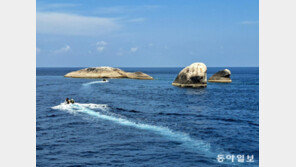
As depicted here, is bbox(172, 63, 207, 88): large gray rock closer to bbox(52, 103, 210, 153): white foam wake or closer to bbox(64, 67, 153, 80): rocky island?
bbox(52, 103, 210, 153): white foam wake

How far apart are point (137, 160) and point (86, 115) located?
21.7 meters

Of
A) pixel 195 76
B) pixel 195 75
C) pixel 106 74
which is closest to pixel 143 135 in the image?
pixel 195 75

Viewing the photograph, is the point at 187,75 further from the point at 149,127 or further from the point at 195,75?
the point at 149,127

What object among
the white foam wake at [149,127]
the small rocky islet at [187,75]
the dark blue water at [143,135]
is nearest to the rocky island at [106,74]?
the small rocky islet at [187,75]

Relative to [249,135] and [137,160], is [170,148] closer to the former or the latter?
[137,160]

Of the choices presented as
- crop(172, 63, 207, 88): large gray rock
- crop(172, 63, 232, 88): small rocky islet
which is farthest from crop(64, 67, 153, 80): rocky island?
crop(172, 63, 207, 88): large gray rock

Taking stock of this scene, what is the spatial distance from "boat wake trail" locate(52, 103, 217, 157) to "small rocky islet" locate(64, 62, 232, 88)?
45468 millimetres

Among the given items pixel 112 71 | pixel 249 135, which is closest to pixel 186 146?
pixel 249 135

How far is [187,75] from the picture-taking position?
9438cm

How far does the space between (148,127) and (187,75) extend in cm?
5902

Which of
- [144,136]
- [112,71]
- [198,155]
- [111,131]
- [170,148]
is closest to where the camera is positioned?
[198,155]

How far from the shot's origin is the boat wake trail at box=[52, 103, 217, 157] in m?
29.4

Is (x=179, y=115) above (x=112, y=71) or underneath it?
underneath

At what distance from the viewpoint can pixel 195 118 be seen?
145 feet
